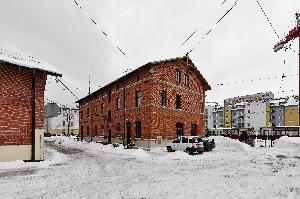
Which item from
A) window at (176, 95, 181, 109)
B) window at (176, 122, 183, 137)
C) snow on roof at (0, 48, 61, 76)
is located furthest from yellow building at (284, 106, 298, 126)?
snow on roof at (0, 48, 61, 76)

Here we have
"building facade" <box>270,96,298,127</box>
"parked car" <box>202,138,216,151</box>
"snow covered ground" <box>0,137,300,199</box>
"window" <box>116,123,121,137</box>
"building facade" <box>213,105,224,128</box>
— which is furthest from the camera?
"building facade" <box>213,105,224,128</box>

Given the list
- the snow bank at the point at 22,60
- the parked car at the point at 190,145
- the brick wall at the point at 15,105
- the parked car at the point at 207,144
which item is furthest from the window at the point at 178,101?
the brick wall at the point at 15,105

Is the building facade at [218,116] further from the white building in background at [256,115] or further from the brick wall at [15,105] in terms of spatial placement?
the brick wall at [15,105]

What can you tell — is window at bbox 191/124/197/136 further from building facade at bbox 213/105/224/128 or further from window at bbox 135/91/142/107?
building facade at bbox 213/105/224/128

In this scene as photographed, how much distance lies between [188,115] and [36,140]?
17.4m

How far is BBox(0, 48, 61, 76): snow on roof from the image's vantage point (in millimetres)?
15328

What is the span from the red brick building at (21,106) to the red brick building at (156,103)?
10.8m

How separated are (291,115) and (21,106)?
92829 millimetres

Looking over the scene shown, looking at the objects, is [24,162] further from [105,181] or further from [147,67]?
[147,67]

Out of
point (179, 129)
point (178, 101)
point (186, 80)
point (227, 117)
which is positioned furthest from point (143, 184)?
point (227, 117)

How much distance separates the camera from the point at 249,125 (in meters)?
99.9

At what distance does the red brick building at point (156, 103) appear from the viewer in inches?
1000

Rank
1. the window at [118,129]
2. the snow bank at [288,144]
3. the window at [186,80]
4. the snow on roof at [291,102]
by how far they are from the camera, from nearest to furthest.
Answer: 1. the snow bank at [288,144]
2. the window at [186,80]
3. the window at [118,129]
4. the snow on roof at [291,102]

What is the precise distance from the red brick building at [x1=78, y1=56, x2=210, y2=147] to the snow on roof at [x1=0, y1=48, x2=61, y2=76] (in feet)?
33.7
